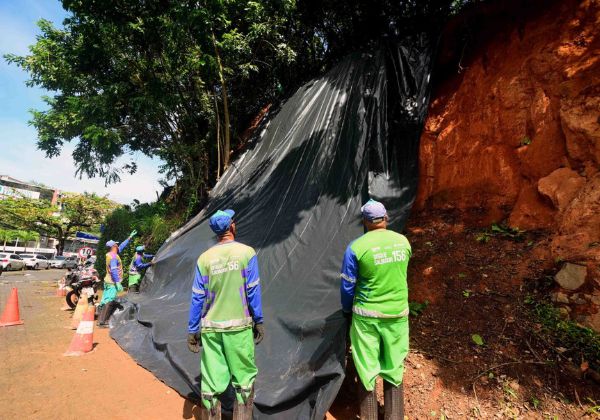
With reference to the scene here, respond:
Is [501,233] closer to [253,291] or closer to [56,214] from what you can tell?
[253,291]

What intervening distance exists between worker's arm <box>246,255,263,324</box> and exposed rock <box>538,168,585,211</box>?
9.94ft

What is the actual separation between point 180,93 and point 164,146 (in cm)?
176

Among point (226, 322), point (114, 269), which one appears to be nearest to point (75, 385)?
point (226, 322)

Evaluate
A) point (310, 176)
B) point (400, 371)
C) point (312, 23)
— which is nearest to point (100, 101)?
point (312, 23)

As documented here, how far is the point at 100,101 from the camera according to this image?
7.20 meters

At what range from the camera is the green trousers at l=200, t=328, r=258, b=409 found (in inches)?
86.7

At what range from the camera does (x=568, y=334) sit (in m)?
2.45

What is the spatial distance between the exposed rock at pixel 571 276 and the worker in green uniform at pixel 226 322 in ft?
8.30

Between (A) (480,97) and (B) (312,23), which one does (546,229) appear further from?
(B) (312,23)

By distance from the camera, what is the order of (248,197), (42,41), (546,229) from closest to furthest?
1. (546,229)
2. (248,197)
3. (42,41)

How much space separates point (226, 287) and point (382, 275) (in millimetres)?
1110

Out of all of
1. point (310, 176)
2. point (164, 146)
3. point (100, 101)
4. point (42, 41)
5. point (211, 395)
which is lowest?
point (211, 395)

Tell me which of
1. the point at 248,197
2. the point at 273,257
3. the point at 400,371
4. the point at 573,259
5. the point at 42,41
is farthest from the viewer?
the point at 42,41

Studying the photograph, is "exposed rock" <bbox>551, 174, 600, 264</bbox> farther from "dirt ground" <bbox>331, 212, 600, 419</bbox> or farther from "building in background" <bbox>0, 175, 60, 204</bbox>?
"building in background" <bbox>0, 175, 60, 204</bbox>
